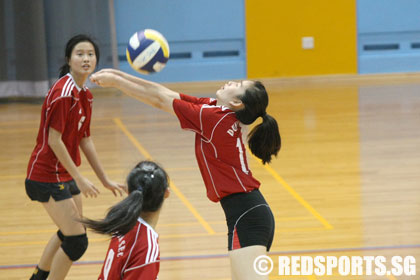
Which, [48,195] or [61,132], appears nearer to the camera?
A: [61,132]

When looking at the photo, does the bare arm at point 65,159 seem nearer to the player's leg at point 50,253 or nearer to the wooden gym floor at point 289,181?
the player's leg at point 50,253

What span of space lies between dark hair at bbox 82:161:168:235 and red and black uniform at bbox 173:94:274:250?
671 millimetres

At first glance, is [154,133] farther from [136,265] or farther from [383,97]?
[136,265]

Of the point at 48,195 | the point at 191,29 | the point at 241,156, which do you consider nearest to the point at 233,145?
the point at 241,156

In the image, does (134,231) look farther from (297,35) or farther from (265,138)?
(297,35)

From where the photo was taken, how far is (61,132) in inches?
144

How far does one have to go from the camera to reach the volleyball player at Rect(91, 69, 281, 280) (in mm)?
3211

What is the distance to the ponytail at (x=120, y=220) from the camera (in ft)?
7.87

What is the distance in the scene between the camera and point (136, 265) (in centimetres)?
239

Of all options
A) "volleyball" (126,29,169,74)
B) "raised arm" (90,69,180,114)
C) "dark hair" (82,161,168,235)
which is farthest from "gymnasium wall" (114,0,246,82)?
"dark hair" (82,161,168,235)

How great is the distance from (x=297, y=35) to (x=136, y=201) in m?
9.97

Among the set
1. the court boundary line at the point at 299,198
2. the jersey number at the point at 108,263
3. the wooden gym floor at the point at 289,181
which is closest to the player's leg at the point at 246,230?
the jersey number at the point at 108,263

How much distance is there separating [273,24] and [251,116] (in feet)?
29.5

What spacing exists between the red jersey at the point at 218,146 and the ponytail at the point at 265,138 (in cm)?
8
